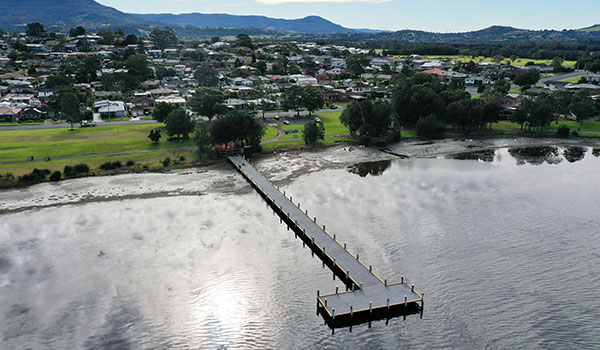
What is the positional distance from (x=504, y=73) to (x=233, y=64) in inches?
Answer: 3753

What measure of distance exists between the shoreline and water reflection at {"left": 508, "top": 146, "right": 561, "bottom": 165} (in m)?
2.00

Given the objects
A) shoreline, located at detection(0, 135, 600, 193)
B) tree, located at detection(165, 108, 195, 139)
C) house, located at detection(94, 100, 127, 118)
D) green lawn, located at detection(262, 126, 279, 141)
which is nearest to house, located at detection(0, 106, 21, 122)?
house, located at detection(94, 100, 127, 118)

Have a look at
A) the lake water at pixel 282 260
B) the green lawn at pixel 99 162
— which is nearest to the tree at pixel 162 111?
the green lawn at pixel 99 162

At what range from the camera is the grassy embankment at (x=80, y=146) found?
59.3m

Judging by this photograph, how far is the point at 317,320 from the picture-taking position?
95.1 ft

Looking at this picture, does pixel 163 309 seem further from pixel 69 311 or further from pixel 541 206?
pixel 541 206

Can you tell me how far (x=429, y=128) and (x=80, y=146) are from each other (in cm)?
5833

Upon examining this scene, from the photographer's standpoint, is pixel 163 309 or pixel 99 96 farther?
pixel 99 96

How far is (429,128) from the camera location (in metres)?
77.8

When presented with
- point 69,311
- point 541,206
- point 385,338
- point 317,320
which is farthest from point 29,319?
point 541,206

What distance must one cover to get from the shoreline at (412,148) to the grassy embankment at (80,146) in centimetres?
329

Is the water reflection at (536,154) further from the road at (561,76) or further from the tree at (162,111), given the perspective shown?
the road at (561,76)

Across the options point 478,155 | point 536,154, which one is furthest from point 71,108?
point 536,154

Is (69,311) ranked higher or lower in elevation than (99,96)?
lower
